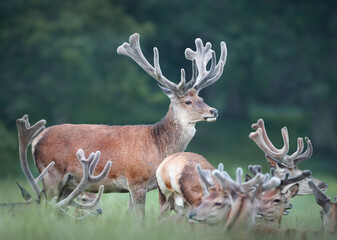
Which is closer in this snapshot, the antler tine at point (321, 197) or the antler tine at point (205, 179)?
the antler tine at point (205, 179)

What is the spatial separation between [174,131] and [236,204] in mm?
2449

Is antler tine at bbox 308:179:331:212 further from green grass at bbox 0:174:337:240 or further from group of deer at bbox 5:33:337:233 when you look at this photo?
green grass at bbox 0:174:337:240

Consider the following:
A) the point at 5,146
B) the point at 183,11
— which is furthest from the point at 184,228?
the point at 183,11

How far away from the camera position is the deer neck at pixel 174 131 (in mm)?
7973

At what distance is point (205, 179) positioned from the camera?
6.10 m

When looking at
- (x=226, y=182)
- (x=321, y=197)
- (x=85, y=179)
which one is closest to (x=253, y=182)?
(x=226, y=182)

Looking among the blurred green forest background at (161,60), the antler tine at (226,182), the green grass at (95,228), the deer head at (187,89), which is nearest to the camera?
the green grass at (95,228)

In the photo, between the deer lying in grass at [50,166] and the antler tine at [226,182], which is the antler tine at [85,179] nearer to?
the deer lying in grass at [50,166]

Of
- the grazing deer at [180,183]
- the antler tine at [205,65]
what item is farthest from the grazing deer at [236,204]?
the antler tine at [205,65]

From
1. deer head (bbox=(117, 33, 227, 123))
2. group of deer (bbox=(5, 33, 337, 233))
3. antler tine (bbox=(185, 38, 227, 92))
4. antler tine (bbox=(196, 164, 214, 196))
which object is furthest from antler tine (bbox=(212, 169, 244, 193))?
antler tine (bbox=(185, 38, 227, 92))

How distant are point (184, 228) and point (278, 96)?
24.8 meters

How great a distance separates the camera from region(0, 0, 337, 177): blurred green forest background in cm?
2062

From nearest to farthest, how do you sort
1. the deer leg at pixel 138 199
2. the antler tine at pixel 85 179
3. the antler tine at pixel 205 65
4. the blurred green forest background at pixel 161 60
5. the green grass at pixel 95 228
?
the green grass at pixel 95 228
the antler tine at pixel 85 179
the deer leg at pixel 138 199
the antler tine at pixel 205 65
the blurred green forest background at pixel 161 60

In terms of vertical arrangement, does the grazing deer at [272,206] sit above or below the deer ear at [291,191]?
below
